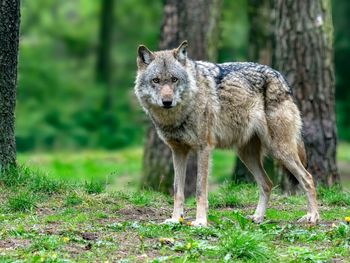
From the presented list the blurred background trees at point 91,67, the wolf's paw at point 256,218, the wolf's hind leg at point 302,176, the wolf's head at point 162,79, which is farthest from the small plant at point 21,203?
the blurred background trees at point 91,67

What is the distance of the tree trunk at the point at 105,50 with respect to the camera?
94.4ft

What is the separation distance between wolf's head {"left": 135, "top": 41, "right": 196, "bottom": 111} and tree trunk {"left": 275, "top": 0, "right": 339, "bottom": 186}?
349cm

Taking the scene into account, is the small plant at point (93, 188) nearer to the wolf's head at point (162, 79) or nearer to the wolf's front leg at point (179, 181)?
the wolf's front leg at point (179, 181)

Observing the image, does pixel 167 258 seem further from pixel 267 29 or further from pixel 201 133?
pixel 267 29

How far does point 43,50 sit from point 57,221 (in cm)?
2385

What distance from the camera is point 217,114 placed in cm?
786

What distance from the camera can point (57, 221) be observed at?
7289mm

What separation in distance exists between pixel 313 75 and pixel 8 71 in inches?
180

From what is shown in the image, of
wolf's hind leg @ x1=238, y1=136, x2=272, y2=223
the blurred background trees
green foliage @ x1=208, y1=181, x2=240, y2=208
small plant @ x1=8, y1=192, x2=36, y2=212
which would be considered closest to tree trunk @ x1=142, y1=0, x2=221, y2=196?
green foliage @ x1=208, y1=181, x2=240, y2=208

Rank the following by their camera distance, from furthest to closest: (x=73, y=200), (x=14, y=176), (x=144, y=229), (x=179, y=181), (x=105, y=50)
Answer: (x=105, y=50) → (x=14, y=176) → (x=73, y=200) → (x=179, y=181) → (x=144, y=229)

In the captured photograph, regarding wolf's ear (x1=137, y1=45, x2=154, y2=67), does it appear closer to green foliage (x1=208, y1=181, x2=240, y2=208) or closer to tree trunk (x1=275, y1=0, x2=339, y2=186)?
green foliage (x1=208, y1=181, x2=240, y2=208)

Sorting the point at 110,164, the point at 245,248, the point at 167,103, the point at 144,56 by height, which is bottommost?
the point at 110,164

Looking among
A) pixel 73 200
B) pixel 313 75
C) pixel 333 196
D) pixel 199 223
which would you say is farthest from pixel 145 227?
pixel 313 75

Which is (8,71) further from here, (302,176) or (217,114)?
(302,176)
